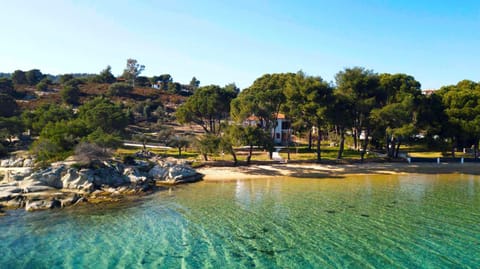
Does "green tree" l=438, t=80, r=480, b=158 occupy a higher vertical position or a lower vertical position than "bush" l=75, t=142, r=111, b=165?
higher

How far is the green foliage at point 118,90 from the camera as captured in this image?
115000mm

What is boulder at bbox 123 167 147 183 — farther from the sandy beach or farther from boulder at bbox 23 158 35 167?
boulder at bbox 23 158 35 167

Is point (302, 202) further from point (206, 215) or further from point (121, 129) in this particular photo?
point (121, 129)

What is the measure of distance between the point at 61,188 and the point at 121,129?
108 ft

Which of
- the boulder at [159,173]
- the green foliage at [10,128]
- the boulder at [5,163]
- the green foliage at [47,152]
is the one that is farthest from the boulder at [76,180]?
the green foliage at [10,128]

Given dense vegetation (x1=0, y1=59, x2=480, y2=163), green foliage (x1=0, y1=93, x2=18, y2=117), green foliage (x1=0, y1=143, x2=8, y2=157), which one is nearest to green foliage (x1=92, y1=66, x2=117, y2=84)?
green foliage (x1=0, y1=93, x2=18, y2=117)

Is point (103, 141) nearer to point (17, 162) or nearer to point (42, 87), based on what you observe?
point (17, 162)

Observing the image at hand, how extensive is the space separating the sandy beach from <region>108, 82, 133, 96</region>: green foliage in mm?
78715

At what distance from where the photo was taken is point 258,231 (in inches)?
865

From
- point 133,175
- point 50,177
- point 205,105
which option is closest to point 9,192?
point 50,177

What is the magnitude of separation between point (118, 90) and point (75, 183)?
8762cm

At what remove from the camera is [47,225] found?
939 inches

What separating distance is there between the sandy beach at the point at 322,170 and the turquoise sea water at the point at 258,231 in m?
10.6

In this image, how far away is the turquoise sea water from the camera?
17.4 metres
